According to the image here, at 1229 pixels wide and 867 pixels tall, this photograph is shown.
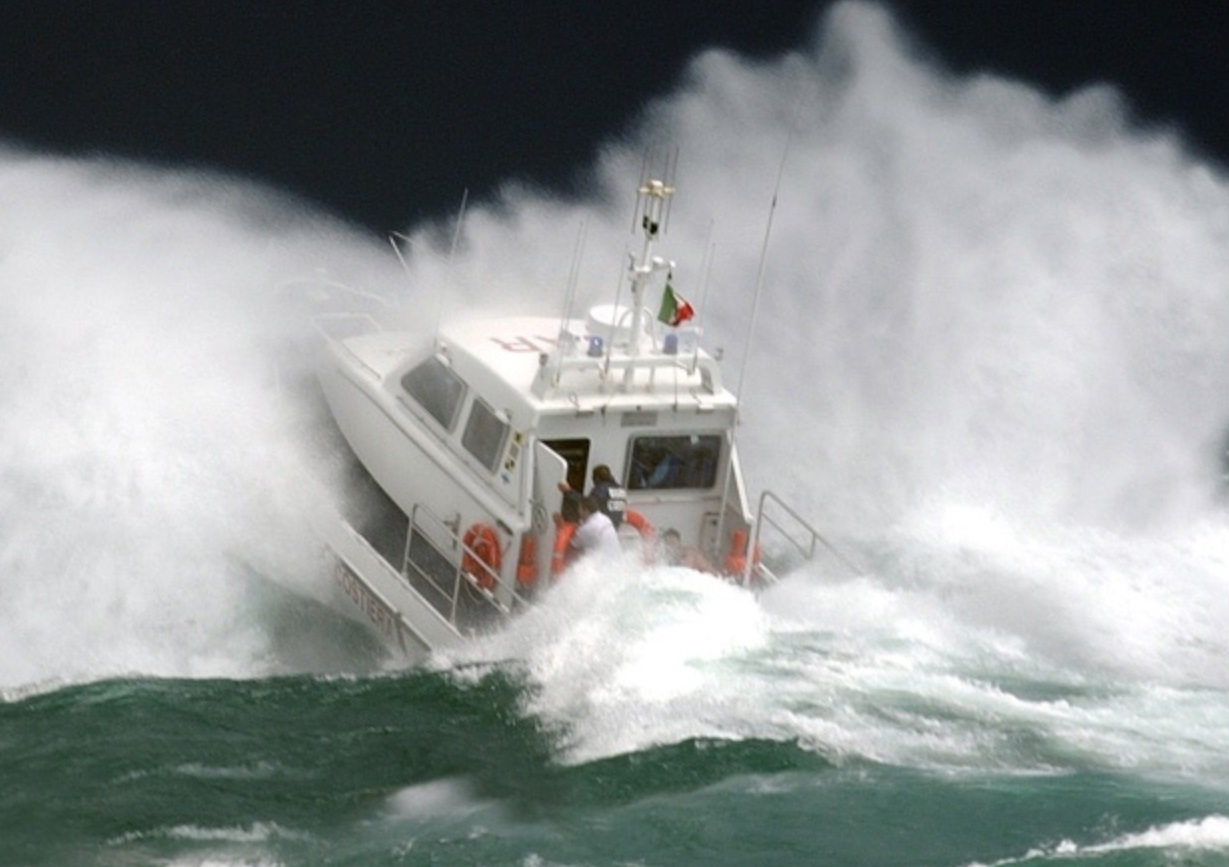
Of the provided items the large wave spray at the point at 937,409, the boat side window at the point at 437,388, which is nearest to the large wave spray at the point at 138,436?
the boat side window at the point at 437,388

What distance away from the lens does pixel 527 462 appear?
58.9 feet

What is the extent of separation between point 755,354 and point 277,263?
429 cm

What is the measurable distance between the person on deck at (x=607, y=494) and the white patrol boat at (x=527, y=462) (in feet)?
0.65

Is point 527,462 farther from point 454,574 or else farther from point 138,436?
point 138,436

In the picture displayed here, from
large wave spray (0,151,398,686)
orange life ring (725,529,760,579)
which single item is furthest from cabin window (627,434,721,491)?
large wave spray (0,151,398,686)

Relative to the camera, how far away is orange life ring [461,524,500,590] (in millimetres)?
18109

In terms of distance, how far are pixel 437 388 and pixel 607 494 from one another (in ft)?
6.18

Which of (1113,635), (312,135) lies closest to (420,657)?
(1113,635)

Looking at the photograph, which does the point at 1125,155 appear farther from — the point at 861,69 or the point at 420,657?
the point at 420,657

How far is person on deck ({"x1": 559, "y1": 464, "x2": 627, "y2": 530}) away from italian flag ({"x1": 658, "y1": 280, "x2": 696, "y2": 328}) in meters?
1.31

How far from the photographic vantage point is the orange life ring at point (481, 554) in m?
18.1

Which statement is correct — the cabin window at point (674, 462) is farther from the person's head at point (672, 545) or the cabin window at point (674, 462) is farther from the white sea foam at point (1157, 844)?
the white sea foam at point (1157, 844)

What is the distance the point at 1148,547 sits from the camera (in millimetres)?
21062

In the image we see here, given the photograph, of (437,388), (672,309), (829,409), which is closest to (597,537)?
(672,309)
